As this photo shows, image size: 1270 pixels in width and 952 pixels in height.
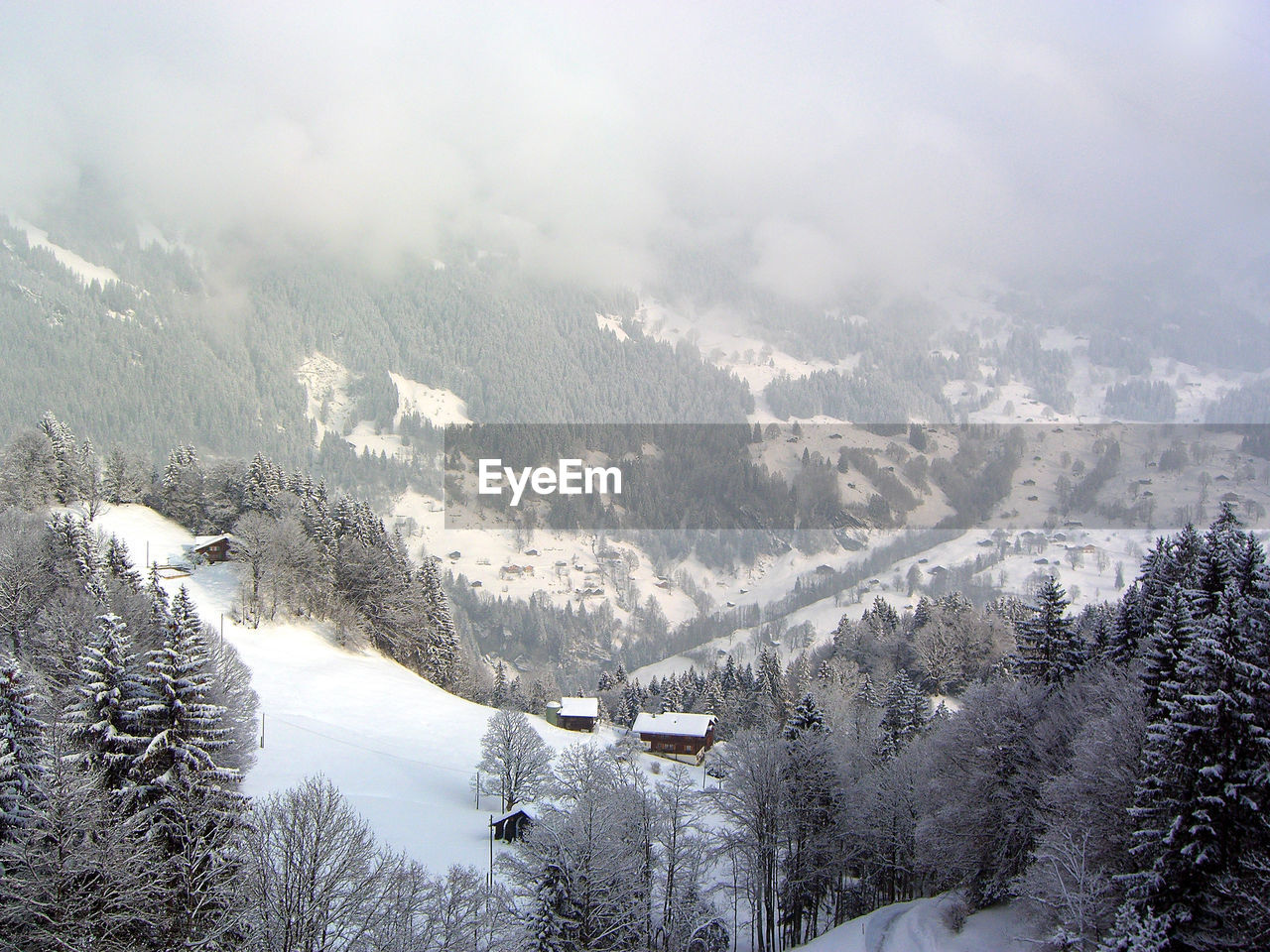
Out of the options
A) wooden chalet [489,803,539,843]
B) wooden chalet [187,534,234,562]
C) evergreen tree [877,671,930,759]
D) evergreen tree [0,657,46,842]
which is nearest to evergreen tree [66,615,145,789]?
evergreen tree [0,657,46,842]

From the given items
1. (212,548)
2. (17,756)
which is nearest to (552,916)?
(17,756)

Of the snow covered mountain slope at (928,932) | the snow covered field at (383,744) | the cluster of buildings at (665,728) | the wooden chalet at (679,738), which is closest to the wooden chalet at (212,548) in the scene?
the snow covered field at (383,744)

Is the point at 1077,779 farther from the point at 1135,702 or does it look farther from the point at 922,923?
the point at 922,923

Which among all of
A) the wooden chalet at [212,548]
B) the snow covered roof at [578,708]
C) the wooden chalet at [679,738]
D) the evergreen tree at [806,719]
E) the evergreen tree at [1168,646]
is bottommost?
the wooden chalet at [679,738]

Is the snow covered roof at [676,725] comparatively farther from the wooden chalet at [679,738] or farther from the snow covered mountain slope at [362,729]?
the snow covered mountain slope at [362,729]

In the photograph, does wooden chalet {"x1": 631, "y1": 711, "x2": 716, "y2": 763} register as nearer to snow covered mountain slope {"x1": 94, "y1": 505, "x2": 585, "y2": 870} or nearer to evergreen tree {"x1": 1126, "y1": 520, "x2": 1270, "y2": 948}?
snow covered mountain slope {"x1": 94, "y1": 505, "x2": 585, "y2": 870}
